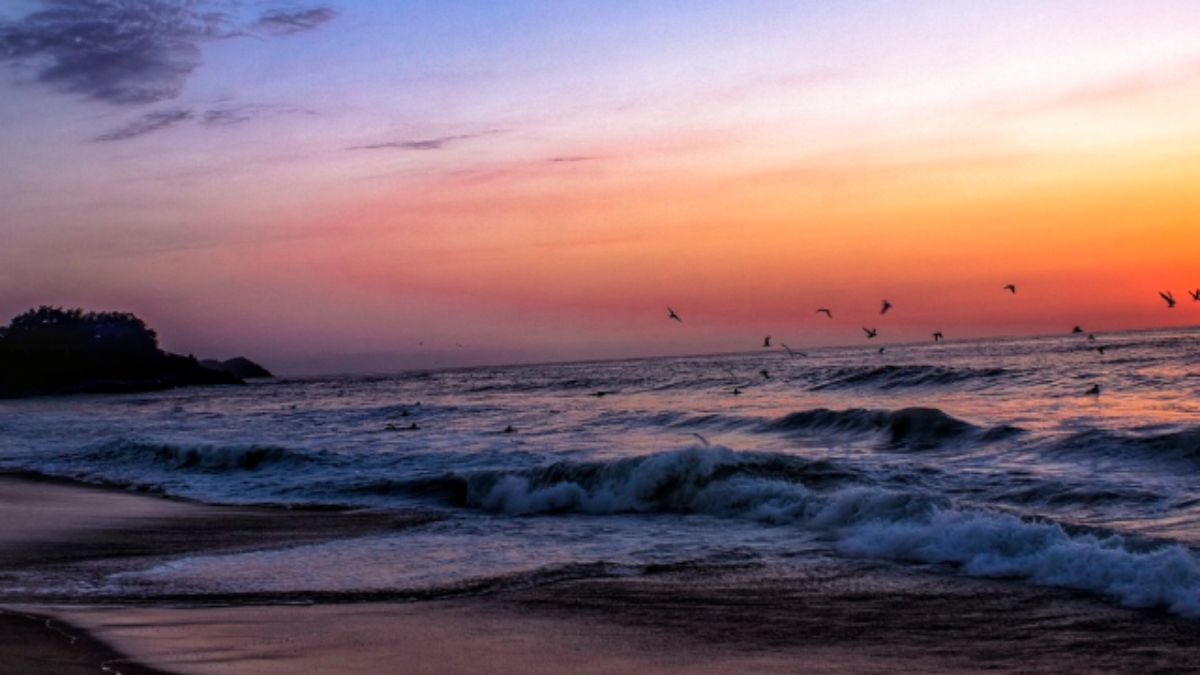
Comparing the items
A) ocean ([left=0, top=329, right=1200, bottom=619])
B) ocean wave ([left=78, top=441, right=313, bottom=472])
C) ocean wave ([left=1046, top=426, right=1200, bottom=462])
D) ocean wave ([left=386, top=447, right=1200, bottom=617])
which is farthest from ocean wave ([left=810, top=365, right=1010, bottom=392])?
ocean wave ([left=78, top=441, right=313, bottom=472])

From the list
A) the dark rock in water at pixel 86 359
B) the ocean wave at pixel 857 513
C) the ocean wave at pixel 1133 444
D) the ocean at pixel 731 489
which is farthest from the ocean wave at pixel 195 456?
the dark rock in water at pixel 86 359

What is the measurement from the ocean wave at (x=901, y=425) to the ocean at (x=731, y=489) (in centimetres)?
8

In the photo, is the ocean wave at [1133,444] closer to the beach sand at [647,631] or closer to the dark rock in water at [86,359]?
the beach sand at [647,631]

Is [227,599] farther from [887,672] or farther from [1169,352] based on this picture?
[1169,352]

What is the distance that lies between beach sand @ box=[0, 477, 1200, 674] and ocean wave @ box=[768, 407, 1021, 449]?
41.2ft

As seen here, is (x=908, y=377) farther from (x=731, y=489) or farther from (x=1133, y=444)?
(x=731, y=489)

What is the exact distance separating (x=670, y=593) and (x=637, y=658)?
8.18ft

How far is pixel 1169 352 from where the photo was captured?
52.7 metres

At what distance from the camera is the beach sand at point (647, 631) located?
759 cm

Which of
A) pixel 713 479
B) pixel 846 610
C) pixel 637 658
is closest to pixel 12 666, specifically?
pixel 637 658

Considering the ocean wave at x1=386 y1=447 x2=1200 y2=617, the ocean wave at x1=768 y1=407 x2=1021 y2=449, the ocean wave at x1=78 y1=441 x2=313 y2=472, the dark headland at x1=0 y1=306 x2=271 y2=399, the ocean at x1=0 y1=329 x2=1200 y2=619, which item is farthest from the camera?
the dark headland at x1=0 y1=306 x2=271 y2=399

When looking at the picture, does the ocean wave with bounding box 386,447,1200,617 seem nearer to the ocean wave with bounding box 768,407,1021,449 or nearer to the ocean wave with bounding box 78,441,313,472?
the ocean wave with bounding box 768,407,1021,449

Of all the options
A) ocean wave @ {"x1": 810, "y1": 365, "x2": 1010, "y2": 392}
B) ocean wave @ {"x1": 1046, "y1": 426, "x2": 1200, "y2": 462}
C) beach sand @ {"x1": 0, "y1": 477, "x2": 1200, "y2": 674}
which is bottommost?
beach sand @ {"x1": 0, "y1": 477, "x2": 1200, "y2": 674}

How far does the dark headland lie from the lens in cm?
12450
